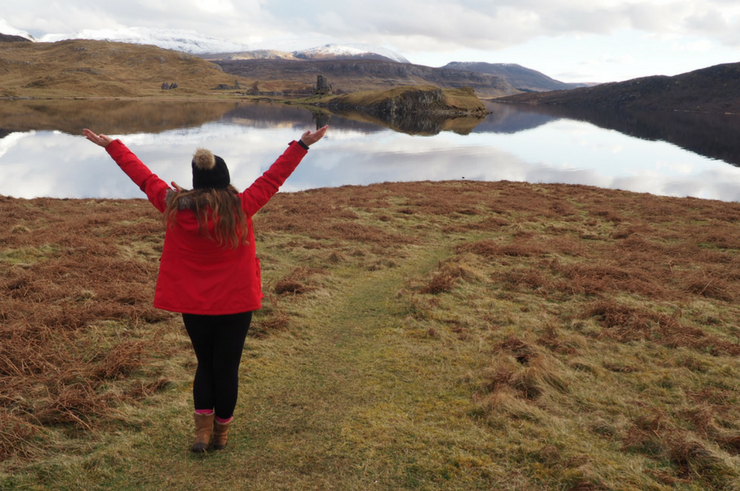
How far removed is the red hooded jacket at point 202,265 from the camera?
4273mm

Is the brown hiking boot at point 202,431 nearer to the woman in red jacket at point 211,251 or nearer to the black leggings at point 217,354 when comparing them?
the black leggings at point 217,354

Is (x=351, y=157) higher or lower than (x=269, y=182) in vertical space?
higher

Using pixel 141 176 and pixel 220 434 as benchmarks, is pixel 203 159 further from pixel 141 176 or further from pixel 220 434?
pixel 220 434

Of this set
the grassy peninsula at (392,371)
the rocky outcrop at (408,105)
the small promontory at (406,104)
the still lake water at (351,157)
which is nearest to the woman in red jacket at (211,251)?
the grassy peninsula at (392,371)

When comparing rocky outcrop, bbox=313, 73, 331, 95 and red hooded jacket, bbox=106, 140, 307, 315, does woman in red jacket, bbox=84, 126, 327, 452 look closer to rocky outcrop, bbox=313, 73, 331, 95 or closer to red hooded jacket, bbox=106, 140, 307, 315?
red hooded jacket, bbox=106, 140, 307, 315

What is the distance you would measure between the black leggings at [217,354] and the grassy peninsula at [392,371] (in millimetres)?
753

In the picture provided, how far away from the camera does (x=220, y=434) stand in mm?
5035

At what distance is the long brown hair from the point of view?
4.02m

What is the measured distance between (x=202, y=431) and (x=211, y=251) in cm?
231

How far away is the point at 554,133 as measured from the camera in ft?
292

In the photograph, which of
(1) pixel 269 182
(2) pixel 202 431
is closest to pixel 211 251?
(1) pixel 269 182

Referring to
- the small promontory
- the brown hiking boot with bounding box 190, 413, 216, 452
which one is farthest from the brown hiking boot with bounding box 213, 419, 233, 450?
the small promontory

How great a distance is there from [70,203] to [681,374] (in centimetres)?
2564

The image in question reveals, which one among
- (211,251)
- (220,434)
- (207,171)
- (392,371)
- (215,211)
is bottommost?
(392,371)
